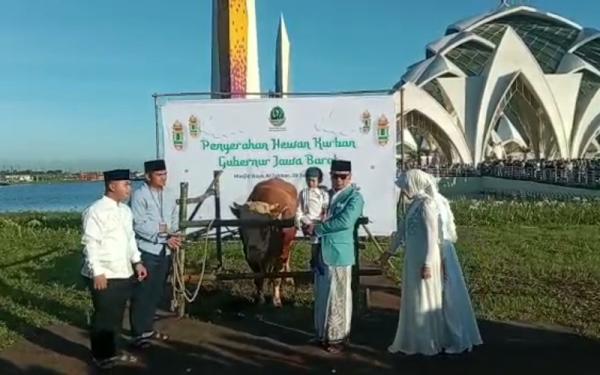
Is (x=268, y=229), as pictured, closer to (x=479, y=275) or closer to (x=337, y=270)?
(x=337, y=270)

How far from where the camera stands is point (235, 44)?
18016mm

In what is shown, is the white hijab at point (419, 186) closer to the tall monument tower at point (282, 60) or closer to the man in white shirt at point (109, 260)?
the man in white shirt at point (109, 260)

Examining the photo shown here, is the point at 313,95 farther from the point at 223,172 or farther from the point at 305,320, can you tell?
the point at 305,320

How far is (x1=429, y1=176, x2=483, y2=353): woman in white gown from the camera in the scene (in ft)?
18.8

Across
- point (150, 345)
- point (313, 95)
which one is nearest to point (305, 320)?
point (150, 345)

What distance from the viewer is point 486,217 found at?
1731 centimetres

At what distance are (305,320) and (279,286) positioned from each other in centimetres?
104

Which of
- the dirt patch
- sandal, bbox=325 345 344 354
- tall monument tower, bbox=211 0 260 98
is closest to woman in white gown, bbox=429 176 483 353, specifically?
the dirt patch

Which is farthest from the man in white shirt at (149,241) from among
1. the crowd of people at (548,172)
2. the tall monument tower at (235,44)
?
the crowd of people at (548,172)

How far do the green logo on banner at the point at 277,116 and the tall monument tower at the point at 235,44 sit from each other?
378 inches

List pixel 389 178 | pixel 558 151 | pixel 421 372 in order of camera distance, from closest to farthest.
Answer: pixel 421 372, pixel 389 178, pixel 558 151

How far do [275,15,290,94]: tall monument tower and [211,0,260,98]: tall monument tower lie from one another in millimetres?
9674

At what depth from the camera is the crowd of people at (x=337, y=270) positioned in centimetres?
535

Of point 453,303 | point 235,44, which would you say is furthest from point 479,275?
point 235,44
